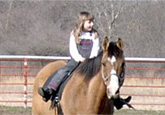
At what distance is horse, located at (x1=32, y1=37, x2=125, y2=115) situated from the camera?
241 inches

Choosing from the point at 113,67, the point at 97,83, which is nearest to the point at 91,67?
the point at 97,83

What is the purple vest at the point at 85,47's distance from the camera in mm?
7195

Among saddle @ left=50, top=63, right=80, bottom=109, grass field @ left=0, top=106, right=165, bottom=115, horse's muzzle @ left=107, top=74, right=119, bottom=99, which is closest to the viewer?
horse's muzzle @ left=107, top=74, right=119, bottom=99

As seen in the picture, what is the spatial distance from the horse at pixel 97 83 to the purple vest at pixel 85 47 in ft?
0.63

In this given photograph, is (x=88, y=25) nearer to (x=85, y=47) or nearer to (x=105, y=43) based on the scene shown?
(x=85, y=47)

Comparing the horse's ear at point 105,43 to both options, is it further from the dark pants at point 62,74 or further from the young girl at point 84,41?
the dark pants at point 62,74

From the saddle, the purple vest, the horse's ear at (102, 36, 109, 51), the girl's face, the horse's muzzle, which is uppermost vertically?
the girl's face

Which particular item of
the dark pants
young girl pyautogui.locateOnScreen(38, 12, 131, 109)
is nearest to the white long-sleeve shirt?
young girl pyautogui.locateOnScreen(38, 12, 131, 109)

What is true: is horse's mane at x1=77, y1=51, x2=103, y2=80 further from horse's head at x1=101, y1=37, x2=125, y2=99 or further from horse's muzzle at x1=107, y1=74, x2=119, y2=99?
horse's muzzle at x1=107, y1=74, x2=119, y2=99

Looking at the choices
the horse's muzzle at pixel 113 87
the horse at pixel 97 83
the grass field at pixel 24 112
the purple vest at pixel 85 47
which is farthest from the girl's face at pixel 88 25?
the grass field at pixel 24 112

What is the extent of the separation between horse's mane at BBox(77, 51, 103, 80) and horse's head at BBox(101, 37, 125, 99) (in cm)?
27

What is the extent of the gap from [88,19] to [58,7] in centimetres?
3859

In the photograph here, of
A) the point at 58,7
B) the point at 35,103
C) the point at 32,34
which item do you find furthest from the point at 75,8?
the point at 35,103

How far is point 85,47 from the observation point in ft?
23.7
